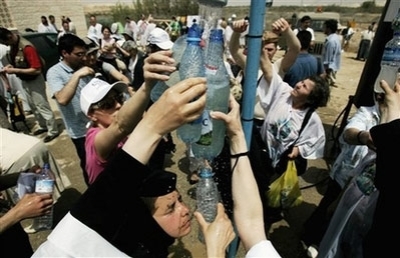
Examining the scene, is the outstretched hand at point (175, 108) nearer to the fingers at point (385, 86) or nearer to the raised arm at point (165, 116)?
the raised arm at point (165, 116)

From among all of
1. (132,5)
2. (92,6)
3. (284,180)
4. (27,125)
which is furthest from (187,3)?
(284,180)

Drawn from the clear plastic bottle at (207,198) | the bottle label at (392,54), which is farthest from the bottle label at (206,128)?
the bottle label at (392,54)

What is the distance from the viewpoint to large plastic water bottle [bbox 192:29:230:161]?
1112 millimetres

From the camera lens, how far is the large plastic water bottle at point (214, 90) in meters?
1.11

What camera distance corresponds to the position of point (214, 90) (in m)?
1.19

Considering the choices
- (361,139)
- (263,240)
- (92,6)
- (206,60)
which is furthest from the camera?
(92,6)

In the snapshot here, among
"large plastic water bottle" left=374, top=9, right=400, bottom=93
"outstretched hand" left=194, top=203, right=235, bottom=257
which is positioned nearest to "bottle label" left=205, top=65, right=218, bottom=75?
"outstretched hand" left=194, top=203, right=235, bottom=257

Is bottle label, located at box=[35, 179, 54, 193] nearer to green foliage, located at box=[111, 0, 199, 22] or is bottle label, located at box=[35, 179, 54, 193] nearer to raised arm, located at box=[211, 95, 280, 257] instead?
raised arm, located at box=[211, 95, 280, 257]

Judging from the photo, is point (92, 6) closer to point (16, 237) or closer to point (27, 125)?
point (27, 125)

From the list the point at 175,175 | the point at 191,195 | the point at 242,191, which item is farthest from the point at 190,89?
the point at 191,195

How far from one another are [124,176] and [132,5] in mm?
41031

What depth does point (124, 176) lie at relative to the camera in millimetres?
783

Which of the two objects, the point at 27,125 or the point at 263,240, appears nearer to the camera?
the point at 263,240

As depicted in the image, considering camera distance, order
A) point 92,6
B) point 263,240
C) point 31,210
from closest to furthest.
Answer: point 263,240, point 31,210, point 92,6
